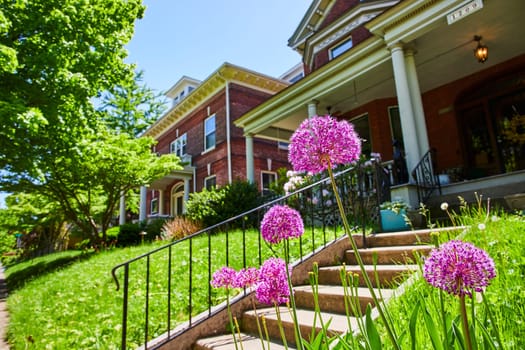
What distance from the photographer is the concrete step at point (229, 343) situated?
270 cm

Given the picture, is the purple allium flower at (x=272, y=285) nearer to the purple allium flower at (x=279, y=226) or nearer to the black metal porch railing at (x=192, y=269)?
the purple allium flower at (x=279, y=226)

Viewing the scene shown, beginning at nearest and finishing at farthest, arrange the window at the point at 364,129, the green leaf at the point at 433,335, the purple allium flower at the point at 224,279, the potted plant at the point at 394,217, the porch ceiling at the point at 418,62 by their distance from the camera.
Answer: the green leaf at the point at 433,335 → the purple allium flower at the point at 224,279 → the potted plant at the point at 394,217 → the porch ceiling at the point at 418,62 → the window at the point at 364,129

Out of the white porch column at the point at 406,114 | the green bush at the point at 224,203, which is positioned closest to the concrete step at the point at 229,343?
the white porch column at the point at 406,114

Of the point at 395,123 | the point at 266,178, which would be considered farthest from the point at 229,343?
the point at 266,178

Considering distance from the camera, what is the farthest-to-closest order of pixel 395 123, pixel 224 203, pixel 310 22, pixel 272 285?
pixel 310 22
pixel 395 123
pixel 224 203
pixel 272 285

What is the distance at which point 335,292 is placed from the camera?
3.08 m

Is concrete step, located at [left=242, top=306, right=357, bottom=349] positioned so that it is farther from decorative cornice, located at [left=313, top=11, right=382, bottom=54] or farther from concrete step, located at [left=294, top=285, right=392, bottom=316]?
decorative cornice, located at [left=313, top=11, right=382, bottom=54]

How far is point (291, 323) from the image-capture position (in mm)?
2803

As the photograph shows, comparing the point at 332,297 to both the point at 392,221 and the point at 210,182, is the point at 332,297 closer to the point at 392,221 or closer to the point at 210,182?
the point at 392,221

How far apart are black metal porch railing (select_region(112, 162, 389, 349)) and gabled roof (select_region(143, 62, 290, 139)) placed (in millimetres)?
8844

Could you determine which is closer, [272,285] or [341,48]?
[272,285]

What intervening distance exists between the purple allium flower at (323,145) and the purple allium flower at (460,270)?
1.68 ft

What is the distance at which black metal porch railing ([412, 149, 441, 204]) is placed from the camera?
5.94 metres

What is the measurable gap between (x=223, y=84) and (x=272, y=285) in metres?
14.6
